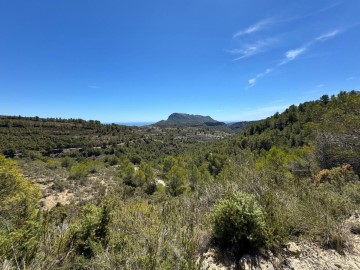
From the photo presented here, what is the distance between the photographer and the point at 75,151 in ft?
166

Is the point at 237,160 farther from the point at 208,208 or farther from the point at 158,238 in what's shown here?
the point at 158,238

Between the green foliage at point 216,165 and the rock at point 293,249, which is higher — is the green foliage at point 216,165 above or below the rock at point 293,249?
below

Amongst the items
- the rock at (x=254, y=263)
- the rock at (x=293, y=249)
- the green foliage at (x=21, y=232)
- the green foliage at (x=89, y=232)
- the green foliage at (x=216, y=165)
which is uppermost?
the green foliage at (x=21, y=232)

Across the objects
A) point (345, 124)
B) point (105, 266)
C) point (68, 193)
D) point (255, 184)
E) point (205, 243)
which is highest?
point (345, 124)

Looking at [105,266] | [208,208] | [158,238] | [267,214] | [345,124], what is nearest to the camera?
[105,266]

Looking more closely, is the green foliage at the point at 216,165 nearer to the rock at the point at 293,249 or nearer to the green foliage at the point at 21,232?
the rock at the point at 293,249

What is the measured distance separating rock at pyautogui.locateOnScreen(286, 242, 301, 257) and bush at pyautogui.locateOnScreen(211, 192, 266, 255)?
0.32 metres

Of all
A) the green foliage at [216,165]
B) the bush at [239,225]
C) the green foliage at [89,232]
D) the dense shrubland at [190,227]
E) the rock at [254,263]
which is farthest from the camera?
the green foliage at [216,165]

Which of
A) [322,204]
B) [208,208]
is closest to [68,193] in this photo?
[208,208]

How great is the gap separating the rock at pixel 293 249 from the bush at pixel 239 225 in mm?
321

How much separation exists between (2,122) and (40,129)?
848cm

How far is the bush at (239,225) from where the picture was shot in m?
2.85

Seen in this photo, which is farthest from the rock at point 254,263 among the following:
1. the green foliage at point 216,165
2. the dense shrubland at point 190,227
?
the green foliage at point 216,165

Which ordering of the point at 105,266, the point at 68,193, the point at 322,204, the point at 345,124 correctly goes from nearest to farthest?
the point at 105,266
the point at 322,204
the point at 345,124
the point at 68,193
